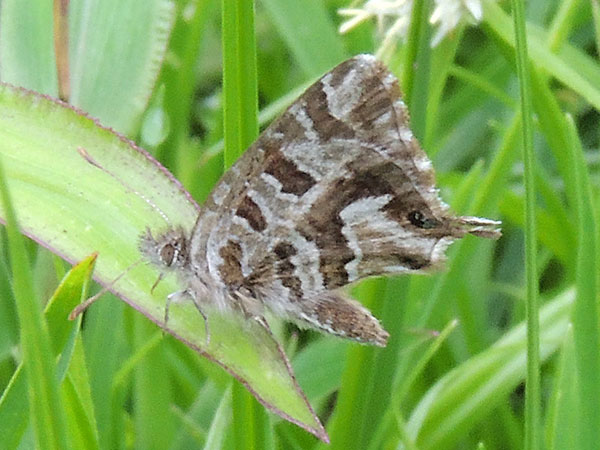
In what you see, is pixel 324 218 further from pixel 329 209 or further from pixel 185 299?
pixel 185 299

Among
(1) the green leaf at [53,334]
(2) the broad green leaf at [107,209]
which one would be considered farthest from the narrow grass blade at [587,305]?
(1) the green leaf at [53,334]

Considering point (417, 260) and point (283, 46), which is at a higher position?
point (283, 46)

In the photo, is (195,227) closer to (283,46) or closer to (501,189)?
(501,189)

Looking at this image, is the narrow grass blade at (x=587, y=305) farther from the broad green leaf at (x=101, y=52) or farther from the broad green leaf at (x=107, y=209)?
the broad green leaf at (x=101, y=52)

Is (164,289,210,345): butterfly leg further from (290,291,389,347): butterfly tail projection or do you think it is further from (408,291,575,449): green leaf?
(408,291,575,449): green leaf

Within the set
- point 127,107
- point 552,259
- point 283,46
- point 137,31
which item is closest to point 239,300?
point 127,107

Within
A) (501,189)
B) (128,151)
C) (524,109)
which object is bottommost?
(501,189)
